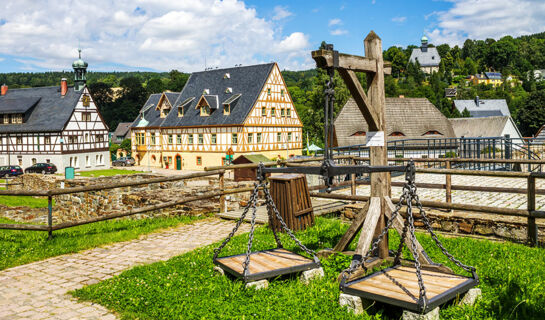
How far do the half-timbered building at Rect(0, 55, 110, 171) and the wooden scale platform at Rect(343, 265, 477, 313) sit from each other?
4976 cm

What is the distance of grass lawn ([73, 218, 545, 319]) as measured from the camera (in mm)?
4117

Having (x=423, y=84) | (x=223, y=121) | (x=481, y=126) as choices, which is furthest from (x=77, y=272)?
(x=423, y=84)

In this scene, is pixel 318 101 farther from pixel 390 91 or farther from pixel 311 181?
pixel 311 181

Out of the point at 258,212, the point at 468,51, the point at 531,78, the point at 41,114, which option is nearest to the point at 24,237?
the point at 258,212

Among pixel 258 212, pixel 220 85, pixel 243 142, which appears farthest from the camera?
pixel 220 85

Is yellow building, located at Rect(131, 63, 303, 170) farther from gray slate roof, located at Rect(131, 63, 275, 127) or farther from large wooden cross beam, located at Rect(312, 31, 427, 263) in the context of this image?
large wooden cross beam, located at Rect(312, 31, 427, 263)

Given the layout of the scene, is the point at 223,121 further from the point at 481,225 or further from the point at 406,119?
the point at 481,225

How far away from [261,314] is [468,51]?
201429 millimetres

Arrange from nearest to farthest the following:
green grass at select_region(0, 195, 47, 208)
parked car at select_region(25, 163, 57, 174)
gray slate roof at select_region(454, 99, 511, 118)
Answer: green grass at select_region(0, 195, 47, 208) → parked car at select_region(25, 163, 57, 174) → gray slate roof at select_region(454, 99, 511, 118)

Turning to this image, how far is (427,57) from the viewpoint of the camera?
527 feet

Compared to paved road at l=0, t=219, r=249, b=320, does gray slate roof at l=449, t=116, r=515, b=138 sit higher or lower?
higher

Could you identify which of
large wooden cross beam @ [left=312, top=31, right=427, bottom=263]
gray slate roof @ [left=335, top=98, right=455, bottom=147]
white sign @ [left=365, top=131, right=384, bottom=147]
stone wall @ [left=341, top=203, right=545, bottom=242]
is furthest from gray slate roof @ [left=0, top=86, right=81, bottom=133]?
white sign @ [left=365, top=131, right=384, bottom=147]

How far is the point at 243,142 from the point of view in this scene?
4391 centimetres

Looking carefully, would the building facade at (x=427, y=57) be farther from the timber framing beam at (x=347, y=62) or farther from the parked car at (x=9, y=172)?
the timber framing beam at (x=347, y=62)
